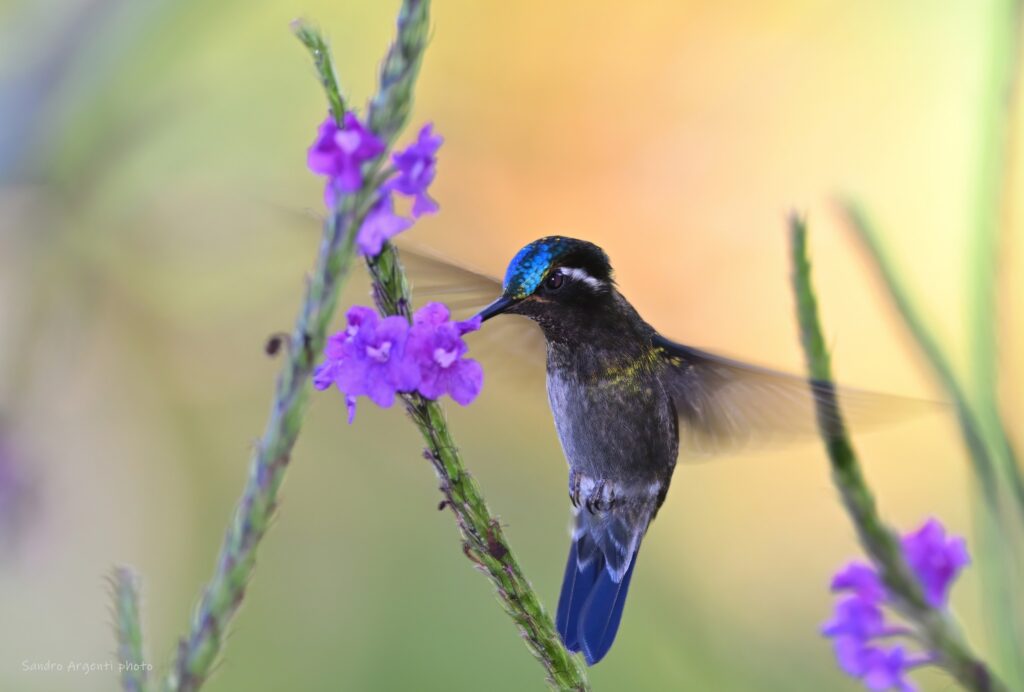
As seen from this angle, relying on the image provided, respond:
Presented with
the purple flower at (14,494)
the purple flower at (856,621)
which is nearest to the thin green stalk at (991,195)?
the purple flower at (856,621)

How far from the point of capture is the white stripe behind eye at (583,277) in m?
2.28

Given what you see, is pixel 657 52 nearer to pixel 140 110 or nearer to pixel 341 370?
pixel 140 110

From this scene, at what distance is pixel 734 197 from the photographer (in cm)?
567

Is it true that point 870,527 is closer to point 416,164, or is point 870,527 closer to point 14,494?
point 416,164

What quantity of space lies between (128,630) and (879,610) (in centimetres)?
94

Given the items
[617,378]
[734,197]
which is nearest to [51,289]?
[617,378]

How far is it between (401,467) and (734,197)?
93.1 inches

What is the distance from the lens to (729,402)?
2.40 m

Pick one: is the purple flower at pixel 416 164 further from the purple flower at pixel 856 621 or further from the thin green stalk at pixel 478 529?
the purple flower at pixel 856 621

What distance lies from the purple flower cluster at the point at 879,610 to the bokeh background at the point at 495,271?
269 centimetres

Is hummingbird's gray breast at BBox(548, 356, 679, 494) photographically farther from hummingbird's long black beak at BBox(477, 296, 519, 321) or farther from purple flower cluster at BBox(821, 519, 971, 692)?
purple flower cluster at BBox(821, 519, 971, 692)

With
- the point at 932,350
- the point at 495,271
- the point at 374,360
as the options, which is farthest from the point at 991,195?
the point at 495,271

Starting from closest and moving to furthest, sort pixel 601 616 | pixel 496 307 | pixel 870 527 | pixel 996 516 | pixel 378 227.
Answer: pixel 870 527, pixel 996 516, pixel 378 227, pixel 496 307, pixel 601 616

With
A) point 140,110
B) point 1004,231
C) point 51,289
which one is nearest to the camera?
point 1004,231
